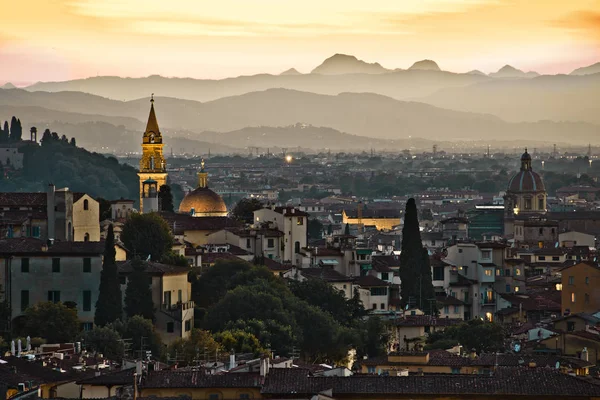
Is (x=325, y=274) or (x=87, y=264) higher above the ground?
(x=87, y=264)

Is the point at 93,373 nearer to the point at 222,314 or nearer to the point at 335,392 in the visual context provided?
the point at 335,392

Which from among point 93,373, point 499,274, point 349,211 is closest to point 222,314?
point 93,373

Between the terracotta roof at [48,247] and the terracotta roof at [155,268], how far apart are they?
0.63 meters

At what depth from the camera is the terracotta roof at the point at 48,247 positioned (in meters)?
48.0

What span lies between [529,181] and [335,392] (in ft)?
349

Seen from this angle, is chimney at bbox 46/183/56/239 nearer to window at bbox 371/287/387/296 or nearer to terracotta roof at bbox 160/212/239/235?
terracotta roof at bbox 160/212/239/235

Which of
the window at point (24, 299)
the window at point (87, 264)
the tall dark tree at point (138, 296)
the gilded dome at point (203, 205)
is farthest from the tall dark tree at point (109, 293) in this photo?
the gilded dome at point (203, 205)

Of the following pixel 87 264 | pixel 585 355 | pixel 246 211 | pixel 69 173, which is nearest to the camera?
pixel 585 355

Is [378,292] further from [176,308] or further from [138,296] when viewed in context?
[138,296]

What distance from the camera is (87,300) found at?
47.9 m

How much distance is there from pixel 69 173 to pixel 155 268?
11140 cm

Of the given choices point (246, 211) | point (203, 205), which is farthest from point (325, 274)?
point (203, 205)

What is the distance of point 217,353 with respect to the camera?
40906 mm

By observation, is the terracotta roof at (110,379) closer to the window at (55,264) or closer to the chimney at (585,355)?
the chimney at (585,355)
